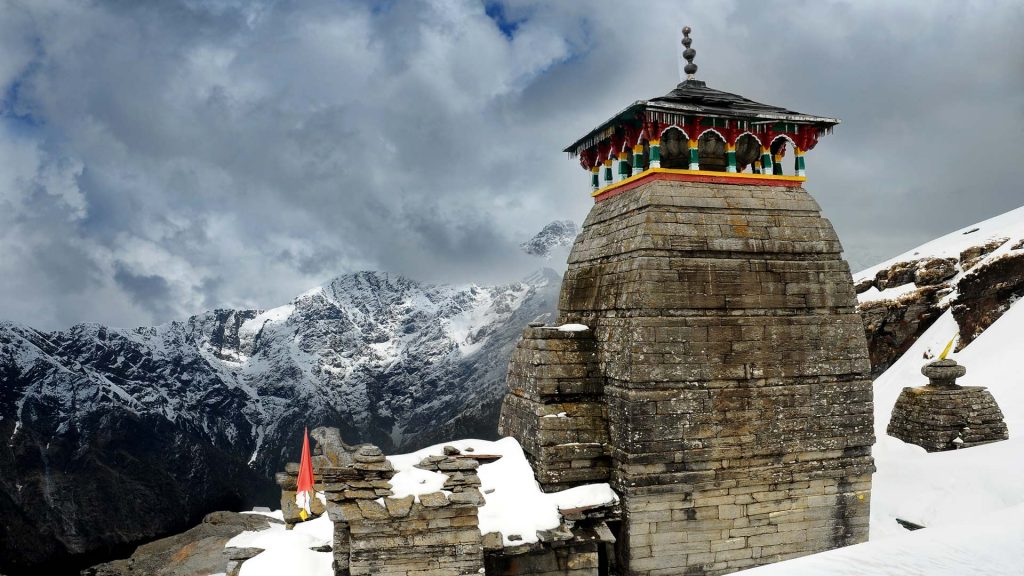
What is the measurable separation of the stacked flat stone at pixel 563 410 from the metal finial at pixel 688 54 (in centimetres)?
647

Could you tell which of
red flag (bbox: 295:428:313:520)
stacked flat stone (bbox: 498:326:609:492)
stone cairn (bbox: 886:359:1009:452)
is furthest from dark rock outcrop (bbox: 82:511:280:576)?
stone cairn (bbox: 886:359:1009:452)

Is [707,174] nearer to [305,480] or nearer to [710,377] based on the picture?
[710,377]

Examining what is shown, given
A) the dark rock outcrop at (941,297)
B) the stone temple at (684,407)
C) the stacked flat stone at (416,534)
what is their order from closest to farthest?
the stacked flat stone at (416,534), the stone temple at (684,407), the dark rock outcrop at (941,297)

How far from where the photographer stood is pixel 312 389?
10412 centimetres

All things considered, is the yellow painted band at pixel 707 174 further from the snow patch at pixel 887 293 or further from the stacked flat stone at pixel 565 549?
the snow patch at pixel 887 293

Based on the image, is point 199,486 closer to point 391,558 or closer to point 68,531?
point 68,531

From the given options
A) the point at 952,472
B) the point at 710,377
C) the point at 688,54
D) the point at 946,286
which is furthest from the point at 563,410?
the point at 946,286

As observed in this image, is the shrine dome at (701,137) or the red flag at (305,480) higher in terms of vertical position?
the shrine dome at (701,137)

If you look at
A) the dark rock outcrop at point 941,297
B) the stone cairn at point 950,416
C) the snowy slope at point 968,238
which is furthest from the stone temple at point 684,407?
the snowy slope at point 968,238

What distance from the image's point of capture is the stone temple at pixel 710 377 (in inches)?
466

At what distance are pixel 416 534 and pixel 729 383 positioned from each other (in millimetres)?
5904

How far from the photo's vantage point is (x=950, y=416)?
843 inches

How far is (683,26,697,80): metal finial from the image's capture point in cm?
1523

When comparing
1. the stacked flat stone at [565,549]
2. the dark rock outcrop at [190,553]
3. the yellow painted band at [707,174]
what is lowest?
the dark rock outcrop at [190,553]
